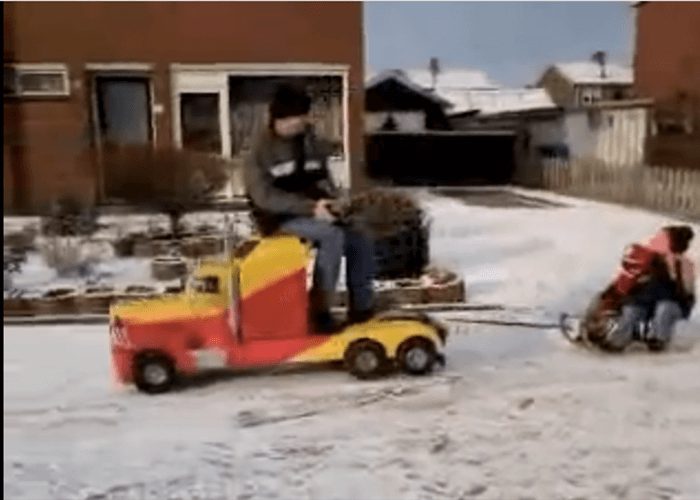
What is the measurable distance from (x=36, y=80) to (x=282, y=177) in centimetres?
178

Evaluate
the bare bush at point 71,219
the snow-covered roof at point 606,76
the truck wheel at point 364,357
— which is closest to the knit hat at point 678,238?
the truck wheel at point 364,357

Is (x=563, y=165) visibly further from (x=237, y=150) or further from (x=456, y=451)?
(x=456, y=451)

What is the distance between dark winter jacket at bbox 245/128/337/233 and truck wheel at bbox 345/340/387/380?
0.28 metres

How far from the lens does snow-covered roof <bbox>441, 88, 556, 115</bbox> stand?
5.32m

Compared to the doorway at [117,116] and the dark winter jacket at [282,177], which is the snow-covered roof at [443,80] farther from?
the dark winter jacket at [282,177]

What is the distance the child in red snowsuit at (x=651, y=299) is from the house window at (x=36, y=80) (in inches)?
81.8

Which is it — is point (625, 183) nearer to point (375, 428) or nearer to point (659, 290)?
point (659, 290)

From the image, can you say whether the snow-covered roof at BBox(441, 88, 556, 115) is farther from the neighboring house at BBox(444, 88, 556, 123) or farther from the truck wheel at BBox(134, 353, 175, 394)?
the truck wheel at BBox(134, 353, 175, 394)

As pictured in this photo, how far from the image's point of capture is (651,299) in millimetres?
1732

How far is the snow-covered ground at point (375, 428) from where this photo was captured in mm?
1166

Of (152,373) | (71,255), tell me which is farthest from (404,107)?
(152,373)

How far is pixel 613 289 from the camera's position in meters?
1.79

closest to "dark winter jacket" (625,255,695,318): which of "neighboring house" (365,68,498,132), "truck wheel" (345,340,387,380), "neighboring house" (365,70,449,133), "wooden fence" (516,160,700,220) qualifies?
"truck wheel" (345,340,387,380)

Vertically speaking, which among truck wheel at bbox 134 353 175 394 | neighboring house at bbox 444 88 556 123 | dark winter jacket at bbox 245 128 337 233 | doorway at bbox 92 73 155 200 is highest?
neighboring house at bbox 444 88 556 123
